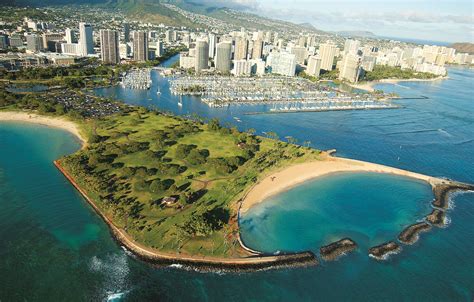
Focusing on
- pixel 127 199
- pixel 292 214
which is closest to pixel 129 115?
pixel 127 199

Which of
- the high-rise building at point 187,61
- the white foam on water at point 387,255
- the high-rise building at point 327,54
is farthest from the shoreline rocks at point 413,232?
the high-rise building at point 327,54

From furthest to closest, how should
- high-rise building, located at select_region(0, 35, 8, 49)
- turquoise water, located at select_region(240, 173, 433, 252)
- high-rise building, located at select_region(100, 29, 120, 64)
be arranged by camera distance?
high-rise building, located at select_region(0, 35, 8, 49) < high-rise building, located at select_region(100, 29, 120, 64) < turquoise water, located at select_region(240, 173, 433, 252)

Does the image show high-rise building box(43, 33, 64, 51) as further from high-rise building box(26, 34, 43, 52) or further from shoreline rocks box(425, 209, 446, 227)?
shoreline rocks box(425, 209, 446, 227)

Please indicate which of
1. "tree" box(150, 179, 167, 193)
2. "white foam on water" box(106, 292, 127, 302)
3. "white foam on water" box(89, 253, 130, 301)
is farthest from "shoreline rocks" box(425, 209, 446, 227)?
"white foam on water" box(106, 292, 127, 302)

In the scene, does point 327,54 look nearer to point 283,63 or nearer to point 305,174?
point 283,63

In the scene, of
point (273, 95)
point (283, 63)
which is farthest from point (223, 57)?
point (273, 95)

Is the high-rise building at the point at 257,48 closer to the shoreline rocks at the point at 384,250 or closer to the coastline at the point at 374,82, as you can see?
the coastline at the point at 374,82
